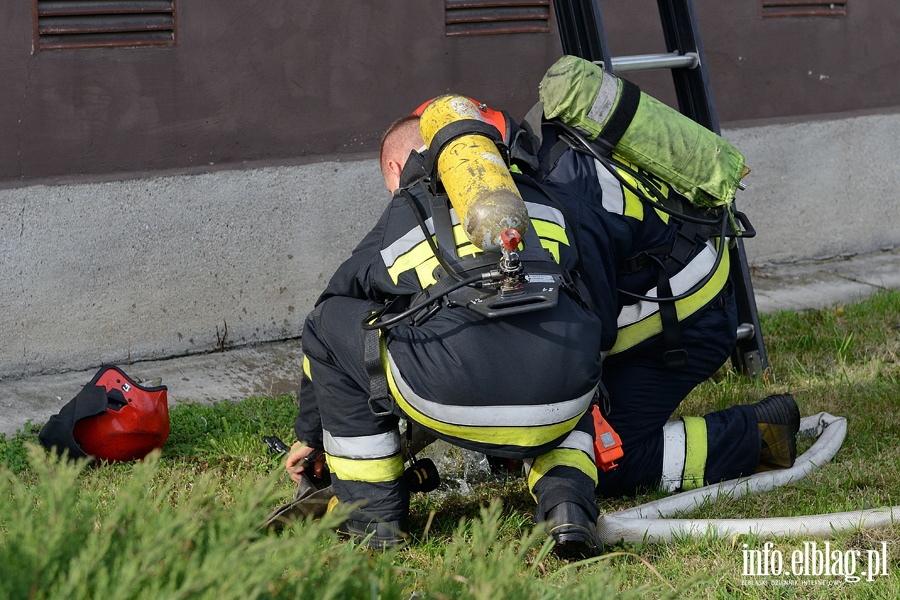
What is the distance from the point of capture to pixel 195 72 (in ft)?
15.3

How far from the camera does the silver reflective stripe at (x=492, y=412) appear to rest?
2641mm

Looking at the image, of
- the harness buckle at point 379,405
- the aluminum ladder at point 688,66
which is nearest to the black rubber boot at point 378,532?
the harness buckle at point 379,405

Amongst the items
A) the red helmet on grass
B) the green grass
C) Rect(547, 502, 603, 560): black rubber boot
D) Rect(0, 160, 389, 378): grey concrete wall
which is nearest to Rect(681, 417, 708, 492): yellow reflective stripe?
the green grass

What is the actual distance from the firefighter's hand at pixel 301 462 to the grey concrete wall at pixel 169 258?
171cm

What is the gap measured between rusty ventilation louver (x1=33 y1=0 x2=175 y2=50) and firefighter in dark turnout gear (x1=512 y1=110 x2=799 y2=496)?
2115mm

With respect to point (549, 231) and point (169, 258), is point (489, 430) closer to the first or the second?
point (549, 231)

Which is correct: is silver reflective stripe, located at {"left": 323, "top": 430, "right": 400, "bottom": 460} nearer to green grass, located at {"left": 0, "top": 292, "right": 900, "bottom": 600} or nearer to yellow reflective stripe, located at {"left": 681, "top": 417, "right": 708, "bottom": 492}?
green grass, located at {"left": 0, "top": 292, "right": 900, "bottom": 600}

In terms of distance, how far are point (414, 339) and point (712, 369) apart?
51.4 inches

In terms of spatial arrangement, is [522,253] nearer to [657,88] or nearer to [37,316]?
[37,316]

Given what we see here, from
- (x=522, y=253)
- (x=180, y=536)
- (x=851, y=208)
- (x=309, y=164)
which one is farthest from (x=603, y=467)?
(x=851, y=208)

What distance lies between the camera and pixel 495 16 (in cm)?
532

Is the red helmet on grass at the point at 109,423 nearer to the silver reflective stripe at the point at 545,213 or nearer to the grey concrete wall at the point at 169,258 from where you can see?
the grey concrete wall at the point at 169,258

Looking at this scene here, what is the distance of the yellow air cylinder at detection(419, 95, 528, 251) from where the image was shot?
2.53 m

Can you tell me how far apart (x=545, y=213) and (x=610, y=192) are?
0.44 meters
